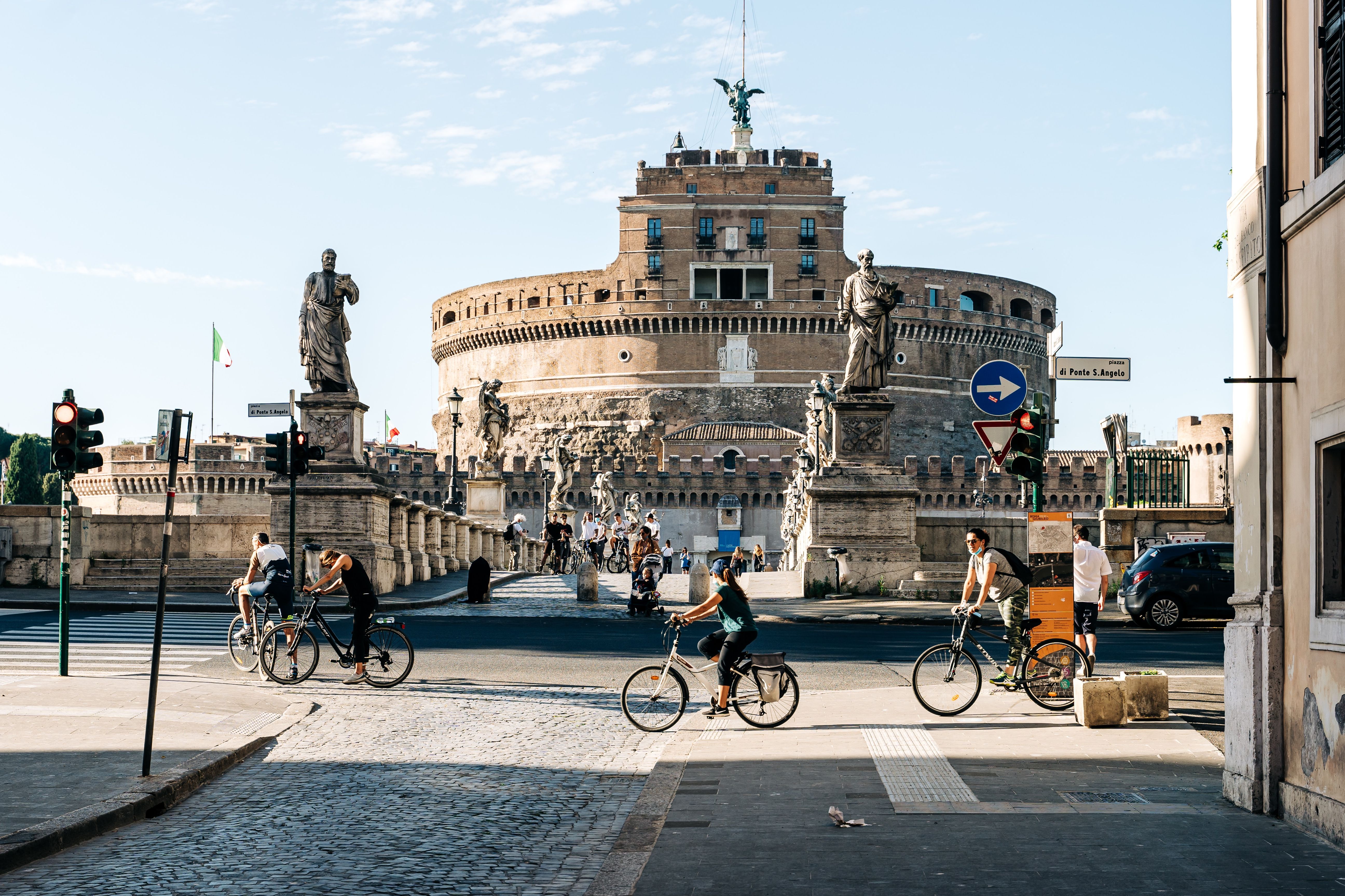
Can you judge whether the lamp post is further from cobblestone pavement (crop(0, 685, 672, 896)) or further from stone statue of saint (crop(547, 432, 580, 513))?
cobblestone pavement (crop(0, 685, 672, 896))

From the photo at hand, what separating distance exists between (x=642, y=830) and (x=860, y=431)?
15.5 m

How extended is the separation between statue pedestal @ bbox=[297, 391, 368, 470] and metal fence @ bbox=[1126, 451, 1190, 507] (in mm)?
12816

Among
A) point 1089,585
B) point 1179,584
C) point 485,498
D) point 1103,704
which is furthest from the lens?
point 485,498

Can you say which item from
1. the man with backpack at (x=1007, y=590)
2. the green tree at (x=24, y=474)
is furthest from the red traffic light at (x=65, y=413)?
the green tree at (x=24, y=474)

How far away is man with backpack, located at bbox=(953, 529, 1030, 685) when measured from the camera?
446 inches

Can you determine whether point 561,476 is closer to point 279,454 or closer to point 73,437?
point 279,454

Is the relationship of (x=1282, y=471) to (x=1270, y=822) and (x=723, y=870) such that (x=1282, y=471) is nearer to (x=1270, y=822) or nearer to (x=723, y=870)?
(x=1270, y=822)

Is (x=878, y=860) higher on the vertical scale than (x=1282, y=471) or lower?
lower

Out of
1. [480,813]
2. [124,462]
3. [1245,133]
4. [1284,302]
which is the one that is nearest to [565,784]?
[480,813]

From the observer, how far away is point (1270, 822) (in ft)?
23.0

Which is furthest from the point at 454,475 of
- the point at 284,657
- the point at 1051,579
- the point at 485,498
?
the point at 1051,579

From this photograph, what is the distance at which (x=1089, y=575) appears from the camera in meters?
13.4

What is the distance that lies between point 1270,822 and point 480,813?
386 centimetres

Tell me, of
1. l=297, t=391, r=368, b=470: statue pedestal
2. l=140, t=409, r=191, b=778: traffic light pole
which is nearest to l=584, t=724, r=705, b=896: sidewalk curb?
l=140, t=409, r=191, b=778: traffic light pole
